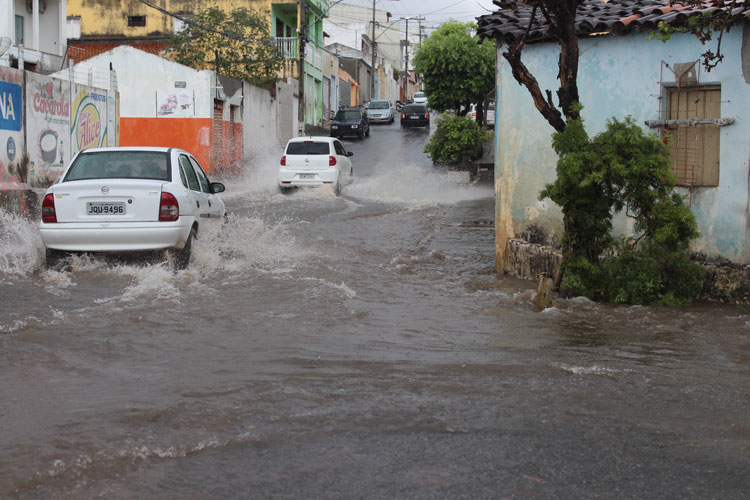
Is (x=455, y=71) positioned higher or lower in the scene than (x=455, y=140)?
higher

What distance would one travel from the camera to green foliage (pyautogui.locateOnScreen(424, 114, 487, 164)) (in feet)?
88.0

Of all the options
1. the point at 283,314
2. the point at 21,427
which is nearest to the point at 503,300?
the point at 283,314

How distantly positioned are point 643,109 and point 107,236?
20.9 ft

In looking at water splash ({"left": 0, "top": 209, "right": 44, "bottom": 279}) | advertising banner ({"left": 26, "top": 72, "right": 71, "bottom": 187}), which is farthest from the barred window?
advertising banner ({"left": 26, "top": 72, "right": 71, "bottom": 187})

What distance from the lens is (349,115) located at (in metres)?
43.2

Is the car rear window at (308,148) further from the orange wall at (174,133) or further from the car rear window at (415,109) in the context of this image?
the car rear window at (415,109)

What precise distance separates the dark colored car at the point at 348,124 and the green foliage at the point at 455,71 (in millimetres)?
12250

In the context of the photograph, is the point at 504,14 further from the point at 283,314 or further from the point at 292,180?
the point at 292,180

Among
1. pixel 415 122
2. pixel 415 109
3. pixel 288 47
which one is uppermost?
pixel 288 47

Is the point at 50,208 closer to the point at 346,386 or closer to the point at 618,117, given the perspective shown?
the point at 346,386

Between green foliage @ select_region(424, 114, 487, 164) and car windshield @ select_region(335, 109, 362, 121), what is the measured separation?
1579 centimetres

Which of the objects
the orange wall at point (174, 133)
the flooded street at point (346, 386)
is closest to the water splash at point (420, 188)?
the orange wall at point (174, 133)

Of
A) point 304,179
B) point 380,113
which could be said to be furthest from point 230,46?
point 380,113

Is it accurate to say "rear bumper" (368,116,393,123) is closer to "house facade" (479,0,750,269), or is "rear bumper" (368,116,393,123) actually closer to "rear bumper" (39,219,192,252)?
"house facade" (479,0,750,269)
